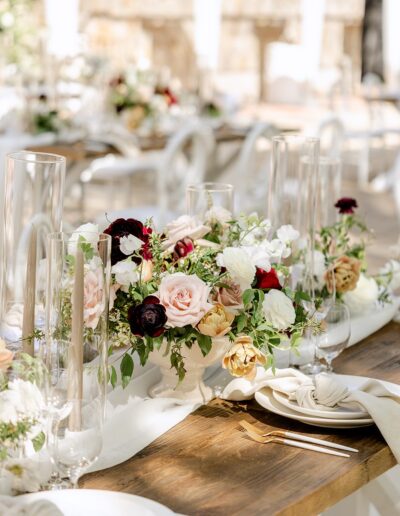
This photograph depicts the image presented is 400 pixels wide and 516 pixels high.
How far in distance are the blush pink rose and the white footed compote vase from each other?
73 mm

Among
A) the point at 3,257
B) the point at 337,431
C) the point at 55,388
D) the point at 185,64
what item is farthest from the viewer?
the point at 185,64

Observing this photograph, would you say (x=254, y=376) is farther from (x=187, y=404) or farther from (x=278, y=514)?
(x=278, y=514)

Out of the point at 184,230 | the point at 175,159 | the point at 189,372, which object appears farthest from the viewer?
the point at 175,159

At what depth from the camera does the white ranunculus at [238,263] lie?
1661 millimetres

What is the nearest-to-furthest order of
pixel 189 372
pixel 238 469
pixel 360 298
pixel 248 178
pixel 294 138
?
pixel 238 469, pixel 189 372, pixel 294 138, pixel 360 298, pixel 248 178

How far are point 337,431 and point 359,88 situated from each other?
1322 cm

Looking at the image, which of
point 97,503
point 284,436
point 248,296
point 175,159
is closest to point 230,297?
point 248,296

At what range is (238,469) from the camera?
1465mm

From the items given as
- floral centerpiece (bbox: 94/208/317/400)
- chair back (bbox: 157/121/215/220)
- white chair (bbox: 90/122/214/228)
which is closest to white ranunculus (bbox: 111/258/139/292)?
floral centerpiece (bbox: 94/208/317/400)

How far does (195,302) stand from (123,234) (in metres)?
0.18

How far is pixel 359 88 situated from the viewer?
14383 millimetres

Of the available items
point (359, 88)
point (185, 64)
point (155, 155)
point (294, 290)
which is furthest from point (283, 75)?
point (294, 290)

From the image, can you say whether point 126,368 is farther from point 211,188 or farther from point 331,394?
point 211,188

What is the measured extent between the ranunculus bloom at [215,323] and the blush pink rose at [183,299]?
0.01 m
